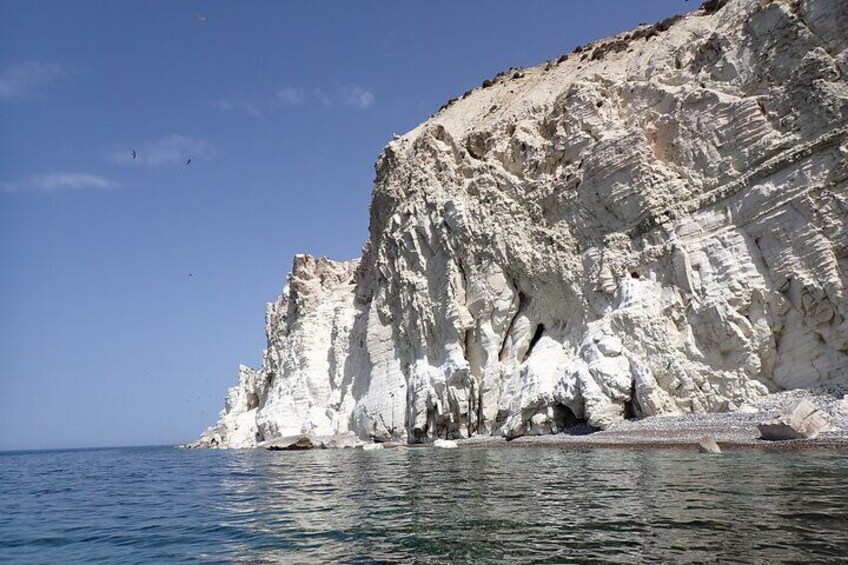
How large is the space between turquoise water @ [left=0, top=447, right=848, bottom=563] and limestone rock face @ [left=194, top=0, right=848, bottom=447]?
9.86 metres

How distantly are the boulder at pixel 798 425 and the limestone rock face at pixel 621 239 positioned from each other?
4.87 m

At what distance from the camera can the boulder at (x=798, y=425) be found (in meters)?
18.2

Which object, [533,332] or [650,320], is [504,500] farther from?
[533,332]

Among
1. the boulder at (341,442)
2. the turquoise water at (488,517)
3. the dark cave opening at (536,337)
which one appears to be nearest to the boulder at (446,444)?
the dark cave opening at (536,337)

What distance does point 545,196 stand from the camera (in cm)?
3675

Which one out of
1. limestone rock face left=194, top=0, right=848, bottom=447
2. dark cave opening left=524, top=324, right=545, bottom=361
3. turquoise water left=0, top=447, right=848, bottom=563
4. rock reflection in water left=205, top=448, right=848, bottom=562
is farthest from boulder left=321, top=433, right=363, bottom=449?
rock reflection in water left=205, top=448, right=848, bottom=562

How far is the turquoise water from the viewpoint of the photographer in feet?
23.4

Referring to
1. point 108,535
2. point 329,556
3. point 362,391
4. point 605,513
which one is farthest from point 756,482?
point 362,391

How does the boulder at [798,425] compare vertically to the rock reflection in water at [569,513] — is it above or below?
above

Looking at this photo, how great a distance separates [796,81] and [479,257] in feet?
66.0

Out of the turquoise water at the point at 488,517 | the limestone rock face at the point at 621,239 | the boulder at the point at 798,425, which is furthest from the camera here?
the limestone rock face at the point at 621,239

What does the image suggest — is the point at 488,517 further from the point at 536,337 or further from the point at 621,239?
the point at 536,337

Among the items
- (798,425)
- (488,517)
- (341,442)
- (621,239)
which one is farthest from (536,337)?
(488,517)

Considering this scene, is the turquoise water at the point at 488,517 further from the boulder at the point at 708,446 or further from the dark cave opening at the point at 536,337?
the dark cave opening at the point at 536,337
